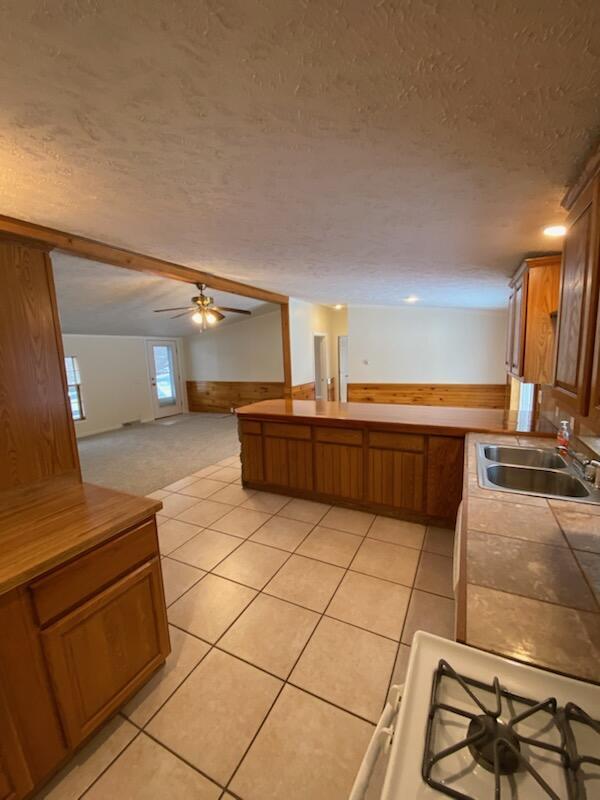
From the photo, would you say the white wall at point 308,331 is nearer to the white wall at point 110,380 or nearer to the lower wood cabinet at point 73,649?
the white wall at point 110,380

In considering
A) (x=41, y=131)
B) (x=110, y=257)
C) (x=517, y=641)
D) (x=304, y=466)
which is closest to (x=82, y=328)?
(x=110, y=257)

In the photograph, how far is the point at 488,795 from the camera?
21.2 inches

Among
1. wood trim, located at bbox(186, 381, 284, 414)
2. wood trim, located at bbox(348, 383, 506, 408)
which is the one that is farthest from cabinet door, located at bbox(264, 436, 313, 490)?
wood trim, located at bbox(186, 381, 284, 414)

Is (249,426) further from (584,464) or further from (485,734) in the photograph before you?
(485,734)

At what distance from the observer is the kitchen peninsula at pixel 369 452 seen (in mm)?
2695

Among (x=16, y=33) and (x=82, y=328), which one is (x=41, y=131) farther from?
(x=82, y=328)

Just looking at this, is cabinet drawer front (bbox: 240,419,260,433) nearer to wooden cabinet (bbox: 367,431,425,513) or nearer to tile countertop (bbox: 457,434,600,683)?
wooden cabinet (bbox: 367,431,425,513)

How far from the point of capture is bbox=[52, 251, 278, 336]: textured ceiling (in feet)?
11.7

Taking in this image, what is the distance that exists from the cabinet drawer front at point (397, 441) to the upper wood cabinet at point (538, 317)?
2.86 feet

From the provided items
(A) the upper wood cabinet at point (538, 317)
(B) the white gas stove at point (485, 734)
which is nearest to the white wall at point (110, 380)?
(A) the upper wood cabinet at point (538, 317)

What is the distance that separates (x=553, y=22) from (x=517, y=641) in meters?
1.40

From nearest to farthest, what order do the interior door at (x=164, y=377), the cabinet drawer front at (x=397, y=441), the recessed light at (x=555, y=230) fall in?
the recessed light at (x=555, y=230) < the cabinet drawer front at (x=397, y=441) < the interior door at (x=164, y=377)

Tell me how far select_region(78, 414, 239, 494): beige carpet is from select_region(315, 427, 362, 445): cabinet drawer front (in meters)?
1.97

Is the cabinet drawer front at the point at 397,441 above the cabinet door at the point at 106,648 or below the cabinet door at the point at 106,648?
above
